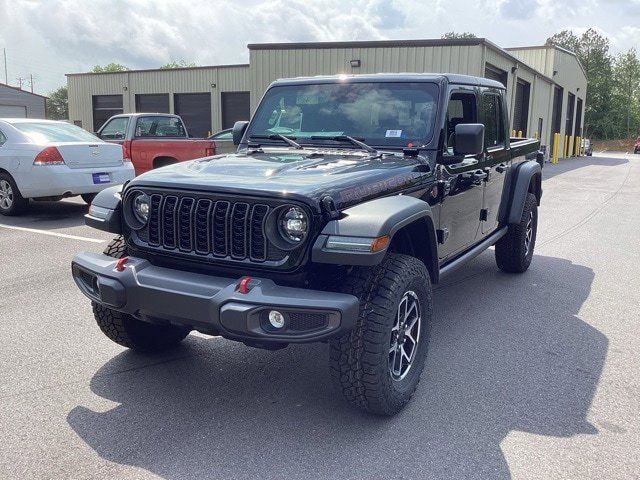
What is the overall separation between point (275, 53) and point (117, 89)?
16.3 m

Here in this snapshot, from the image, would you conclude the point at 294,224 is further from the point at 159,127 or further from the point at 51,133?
the point at 159,127

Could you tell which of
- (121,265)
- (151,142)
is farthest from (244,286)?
(151,142)

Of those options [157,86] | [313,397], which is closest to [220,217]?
[313,397]

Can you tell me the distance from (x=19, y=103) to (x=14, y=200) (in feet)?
131

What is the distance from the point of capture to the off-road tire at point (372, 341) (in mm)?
3043

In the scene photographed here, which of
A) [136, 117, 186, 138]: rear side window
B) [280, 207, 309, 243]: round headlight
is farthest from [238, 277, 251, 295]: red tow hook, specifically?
[136, 117, 186, 138]: rear side window

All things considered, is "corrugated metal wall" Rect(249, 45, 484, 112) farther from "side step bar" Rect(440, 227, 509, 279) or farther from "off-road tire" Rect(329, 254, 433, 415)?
"off-road tire" Rect(329, 254, 433, 415)

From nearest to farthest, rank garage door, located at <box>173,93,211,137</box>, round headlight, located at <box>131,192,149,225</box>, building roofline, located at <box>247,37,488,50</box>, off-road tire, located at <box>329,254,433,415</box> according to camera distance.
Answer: off-road tire, located at <box>329,254,433,415</box>, round headlight, located at <box>131,192,149,225</box>, building roofline, located at <box>247,37,488,50</box>, garage door, located at <box>173,93,211,137</box>

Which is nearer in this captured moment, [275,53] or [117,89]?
[275,53]

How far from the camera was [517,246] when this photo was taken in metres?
6.31

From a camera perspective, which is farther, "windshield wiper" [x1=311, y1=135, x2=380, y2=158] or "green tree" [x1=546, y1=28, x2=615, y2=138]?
"green tree" [x1=546, y1=28, x2=615, y2=138]

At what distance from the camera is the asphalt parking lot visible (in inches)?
115

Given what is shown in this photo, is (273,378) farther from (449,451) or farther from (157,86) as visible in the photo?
(157,86)

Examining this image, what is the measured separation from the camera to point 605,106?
76.2 meters
